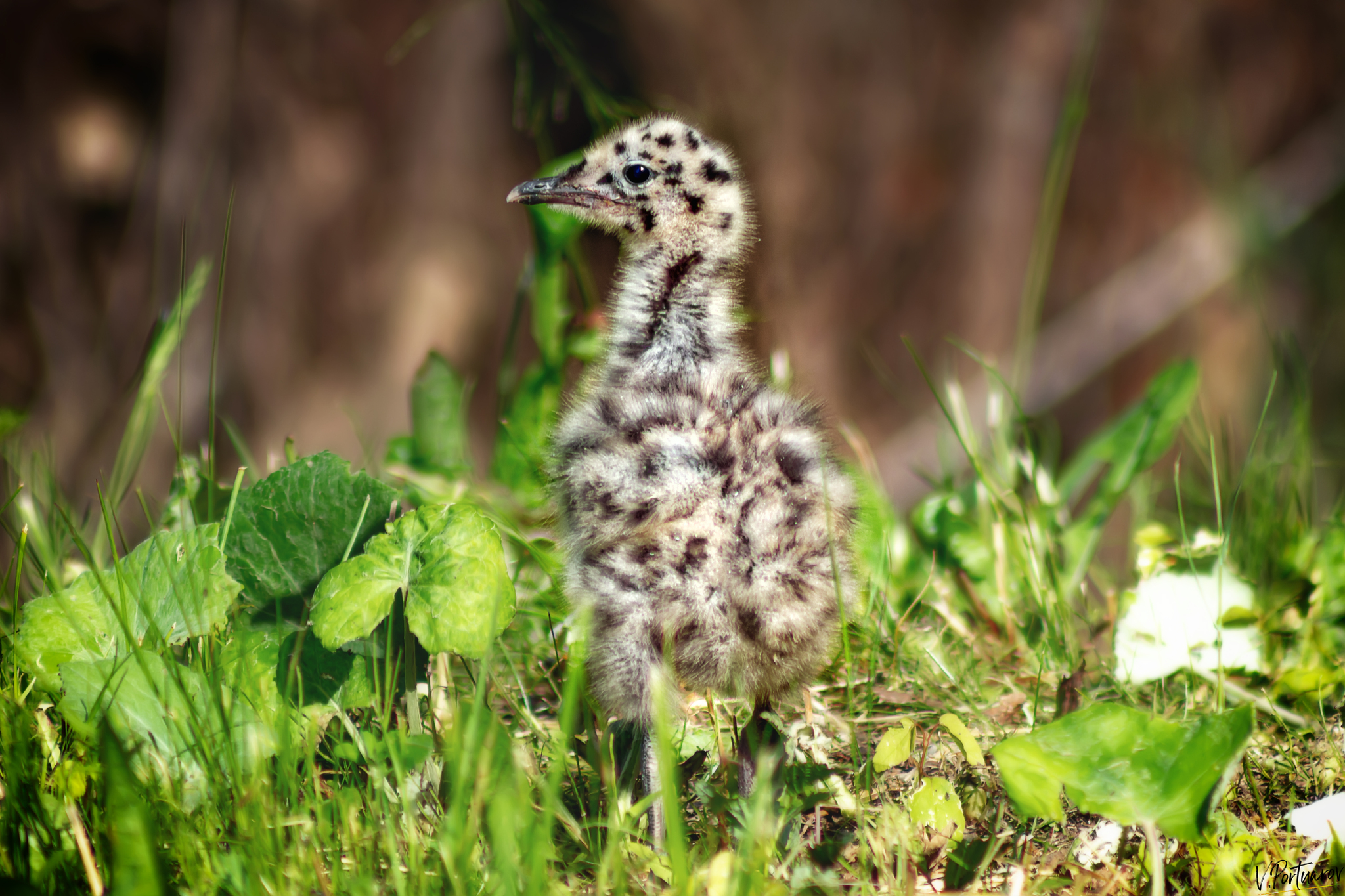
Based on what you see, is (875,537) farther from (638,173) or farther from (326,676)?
(326,676)

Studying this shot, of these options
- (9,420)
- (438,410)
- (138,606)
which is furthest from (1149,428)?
(9,420)

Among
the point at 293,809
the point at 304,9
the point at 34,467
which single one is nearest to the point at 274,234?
the point at 304,9

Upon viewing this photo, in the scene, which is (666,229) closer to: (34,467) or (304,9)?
(34,467)

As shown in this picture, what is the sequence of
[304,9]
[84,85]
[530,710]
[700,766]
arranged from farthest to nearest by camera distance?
[84,85], [304,9], [530,710], [700,766]

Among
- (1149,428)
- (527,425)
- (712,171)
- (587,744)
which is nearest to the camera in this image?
(587,744)

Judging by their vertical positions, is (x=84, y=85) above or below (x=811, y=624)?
above

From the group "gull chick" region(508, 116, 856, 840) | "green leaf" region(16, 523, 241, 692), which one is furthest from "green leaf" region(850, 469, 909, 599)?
"green leaf" region(16, 523, 241, 692)

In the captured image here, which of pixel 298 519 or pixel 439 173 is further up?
pixel 439 173

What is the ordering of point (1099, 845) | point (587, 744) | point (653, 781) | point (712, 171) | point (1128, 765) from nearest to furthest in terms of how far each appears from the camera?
point (1128, 765) < point (1099, 845) < point (653, 781) < point (587, 744) < point (712, 171)

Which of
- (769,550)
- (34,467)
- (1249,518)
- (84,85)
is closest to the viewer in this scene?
(769,550)
